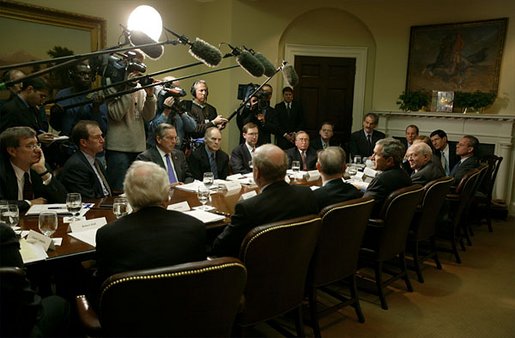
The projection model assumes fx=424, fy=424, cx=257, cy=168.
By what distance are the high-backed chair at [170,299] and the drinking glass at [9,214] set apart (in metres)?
0.79

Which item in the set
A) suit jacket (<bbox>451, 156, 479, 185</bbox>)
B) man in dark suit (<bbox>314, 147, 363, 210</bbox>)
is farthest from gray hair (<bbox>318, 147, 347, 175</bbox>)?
suit jacket (<bbox>451, 156, 479, 185</bbox>)

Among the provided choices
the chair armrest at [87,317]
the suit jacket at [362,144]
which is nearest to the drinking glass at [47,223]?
the chair armrest at [87,317]

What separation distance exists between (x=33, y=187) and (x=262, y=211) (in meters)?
1.62

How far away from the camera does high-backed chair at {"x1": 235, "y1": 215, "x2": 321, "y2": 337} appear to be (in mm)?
1745

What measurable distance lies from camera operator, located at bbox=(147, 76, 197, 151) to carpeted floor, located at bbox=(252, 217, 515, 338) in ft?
7.51

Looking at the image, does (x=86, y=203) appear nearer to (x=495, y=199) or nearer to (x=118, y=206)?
(x=118, y=206)

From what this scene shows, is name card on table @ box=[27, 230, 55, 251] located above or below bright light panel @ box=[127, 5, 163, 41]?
below

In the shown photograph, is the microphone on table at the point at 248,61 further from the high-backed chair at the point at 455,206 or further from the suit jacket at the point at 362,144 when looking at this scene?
the suit jacket at the point at 362,144

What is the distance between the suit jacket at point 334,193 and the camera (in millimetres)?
2564

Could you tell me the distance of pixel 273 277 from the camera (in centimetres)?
188

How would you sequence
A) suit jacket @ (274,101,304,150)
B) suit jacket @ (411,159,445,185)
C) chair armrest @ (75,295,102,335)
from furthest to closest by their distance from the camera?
suit jacket @ (274,101,304,150), suit jacket @ (411,159,445,185), chair armrest @ (75,295,102,335)

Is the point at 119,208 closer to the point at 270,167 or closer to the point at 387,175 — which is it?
the point at 270,167

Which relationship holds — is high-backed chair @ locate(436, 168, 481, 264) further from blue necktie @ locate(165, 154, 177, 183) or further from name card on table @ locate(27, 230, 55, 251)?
name card on table @ locate(27, 230, 55, 251)

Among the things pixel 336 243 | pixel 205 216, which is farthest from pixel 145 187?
pixel 336 243
